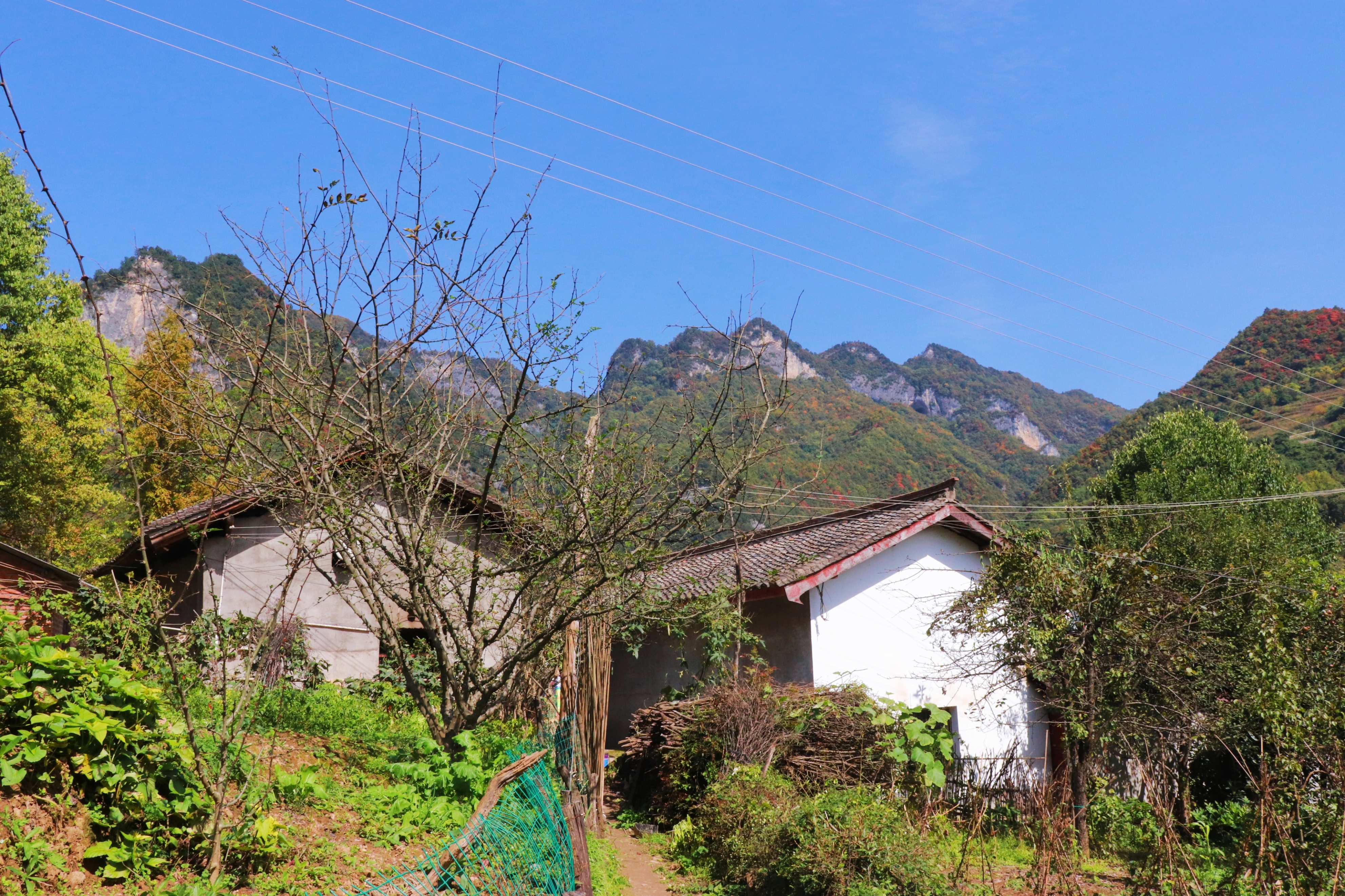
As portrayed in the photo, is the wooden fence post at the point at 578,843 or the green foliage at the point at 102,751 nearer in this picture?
the green foliage at the point at 102,751

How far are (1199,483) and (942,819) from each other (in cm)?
2455

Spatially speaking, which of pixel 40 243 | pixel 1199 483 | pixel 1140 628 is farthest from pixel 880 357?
pixel 1140 628

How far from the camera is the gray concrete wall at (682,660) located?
13523 millimetres

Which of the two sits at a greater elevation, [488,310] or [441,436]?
[488,310]

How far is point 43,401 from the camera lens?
24531 millimetres

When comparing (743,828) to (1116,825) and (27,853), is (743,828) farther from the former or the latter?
(27,853)

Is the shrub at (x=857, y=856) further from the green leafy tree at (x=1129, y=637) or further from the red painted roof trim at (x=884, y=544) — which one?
the red painted roof trim at (x=884, y=544)

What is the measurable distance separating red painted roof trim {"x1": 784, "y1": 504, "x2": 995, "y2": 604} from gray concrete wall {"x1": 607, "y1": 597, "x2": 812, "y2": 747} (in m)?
0.55

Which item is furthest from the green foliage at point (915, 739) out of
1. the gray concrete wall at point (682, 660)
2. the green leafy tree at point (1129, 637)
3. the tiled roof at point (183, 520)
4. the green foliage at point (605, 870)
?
the tiled roof at point (183, 520)

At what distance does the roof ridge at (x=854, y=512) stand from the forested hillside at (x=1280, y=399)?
64.9 ft

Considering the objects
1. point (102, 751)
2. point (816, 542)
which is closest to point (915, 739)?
point (816, 542)

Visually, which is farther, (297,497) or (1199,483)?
(1199,483)

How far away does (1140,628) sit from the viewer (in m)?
10.1

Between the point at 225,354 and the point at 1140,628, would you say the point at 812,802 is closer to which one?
the point at 1140,628
